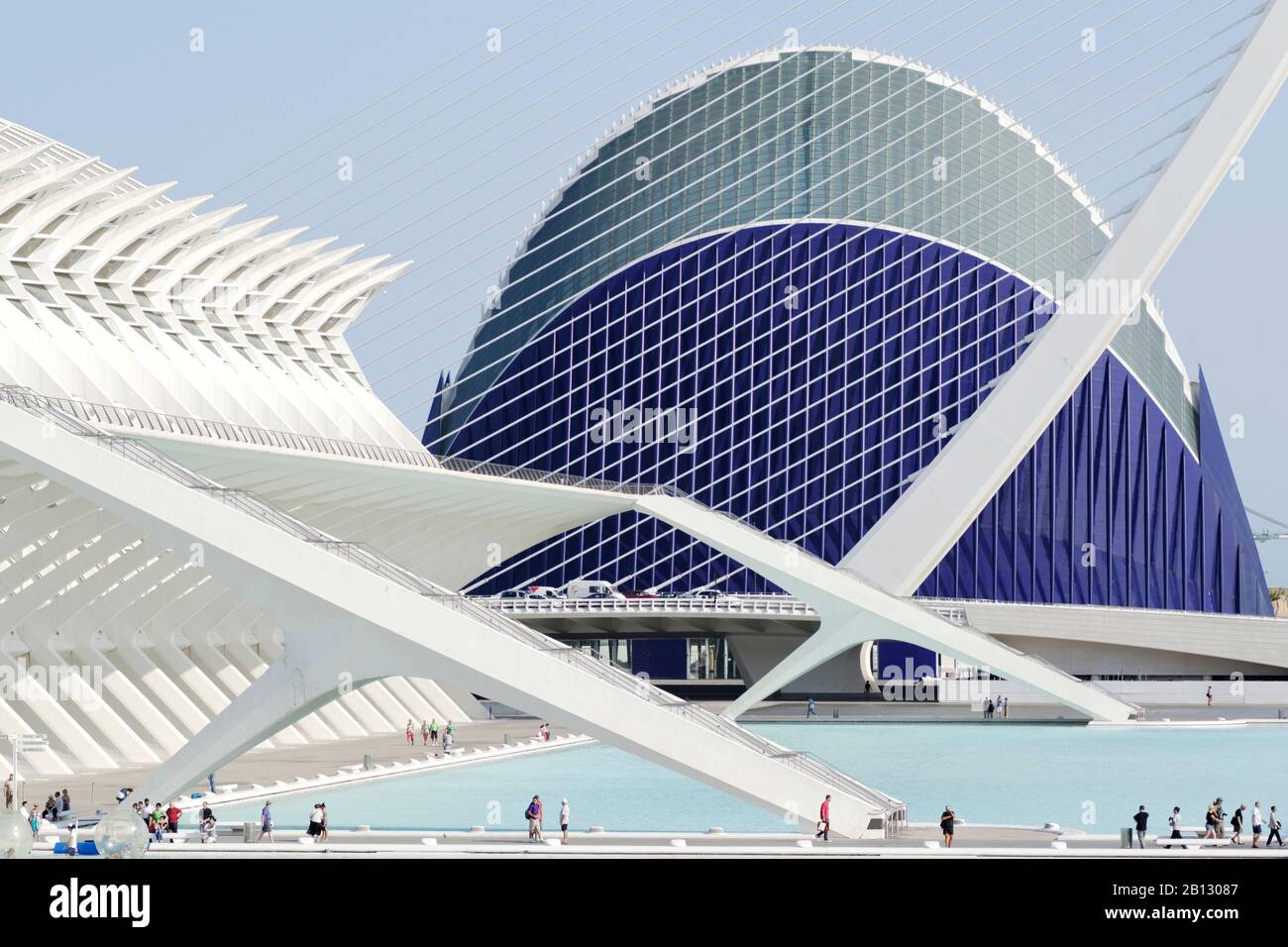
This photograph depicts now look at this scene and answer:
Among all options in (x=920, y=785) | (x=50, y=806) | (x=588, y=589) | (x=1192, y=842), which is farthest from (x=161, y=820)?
(x=588, y=589)

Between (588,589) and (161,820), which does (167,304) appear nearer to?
(161,820)

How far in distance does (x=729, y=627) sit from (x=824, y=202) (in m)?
18.4

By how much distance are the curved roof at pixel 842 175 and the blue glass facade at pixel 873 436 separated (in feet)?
4.29

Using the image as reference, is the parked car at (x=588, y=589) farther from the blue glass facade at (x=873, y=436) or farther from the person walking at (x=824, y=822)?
the person walking at (x=824, y=822)

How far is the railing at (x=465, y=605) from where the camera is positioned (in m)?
22.0

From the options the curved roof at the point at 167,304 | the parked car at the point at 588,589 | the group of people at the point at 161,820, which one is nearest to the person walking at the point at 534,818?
the group of people at the point at 161,820

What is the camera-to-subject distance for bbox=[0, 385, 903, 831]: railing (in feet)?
72.2

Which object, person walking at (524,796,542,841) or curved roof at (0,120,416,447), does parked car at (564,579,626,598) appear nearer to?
curved roof at (0,120,416,447)

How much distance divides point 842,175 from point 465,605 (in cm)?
4689

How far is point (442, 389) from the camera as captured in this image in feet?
232

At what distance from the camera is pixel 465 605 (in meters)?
22.6

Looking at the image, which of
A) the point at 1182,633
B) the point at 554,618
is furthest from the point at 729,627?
the point at 1182,633

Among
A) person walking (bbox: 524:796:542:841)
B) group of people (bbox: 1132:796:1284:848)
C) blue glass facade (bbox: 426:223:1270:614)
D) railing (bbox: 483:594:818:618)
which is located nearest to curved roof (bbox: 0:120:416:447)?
railing (bbox: 483:594:818:618)
